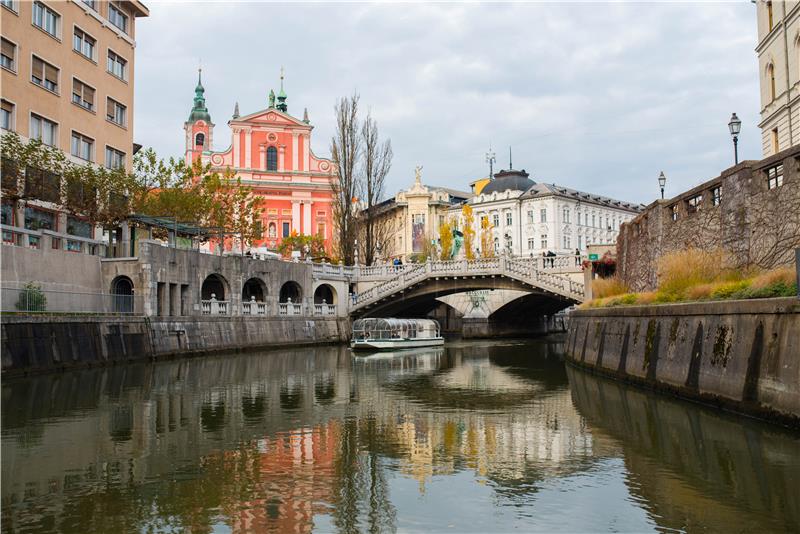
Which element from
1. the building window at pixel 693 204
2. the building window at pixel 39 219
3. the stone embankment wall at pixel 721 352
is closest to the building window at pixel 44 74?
the building window at pixel 39 219

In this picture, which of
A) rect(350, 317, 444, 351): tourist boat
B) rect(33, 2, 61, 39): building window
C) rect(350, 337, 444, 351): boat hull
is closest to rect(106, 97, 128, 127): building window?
rect(33, 2, 61, 39): building window

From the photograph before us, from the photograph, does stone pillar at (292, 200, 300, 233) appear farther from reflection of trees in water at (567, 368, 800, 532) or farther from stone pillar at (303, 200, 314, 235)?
reflection of trees in water at (567, 368, 800, 532)

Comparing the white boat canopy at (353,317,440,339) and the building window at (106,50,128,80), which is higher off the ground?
the building window at (106,50,128,80)

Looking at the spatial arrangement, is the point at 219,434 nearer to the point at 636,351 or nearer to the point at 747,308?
the point at 747,308

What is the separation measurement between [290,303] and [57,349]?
945 inches

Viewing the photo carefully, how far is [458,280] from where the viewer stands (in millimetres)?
53906

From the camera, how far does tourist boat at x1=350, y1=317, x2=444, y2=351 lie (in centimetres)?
4672

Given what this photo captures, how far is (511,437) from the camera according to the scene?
15.2 metres

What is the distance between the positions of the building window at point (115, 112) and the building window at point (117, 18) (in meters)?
4.77

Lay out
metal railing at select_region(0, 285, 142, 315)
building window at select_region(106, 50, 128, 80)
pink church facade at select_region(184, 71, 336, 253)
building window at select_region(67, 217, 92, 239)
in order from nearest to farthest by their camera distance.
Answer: metal railing at select_region(0, 285, 142, 315) < building window at select_region(67, 217, 92, 239) < building window at select_region(106, 50, 128, 80) < pink church facade at select_region(184, 71, 336, 253)

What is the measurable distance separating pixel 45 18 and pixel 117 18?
7636 millimetres

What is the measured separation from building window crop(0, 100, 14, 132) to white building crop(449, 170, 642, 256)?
75.6m

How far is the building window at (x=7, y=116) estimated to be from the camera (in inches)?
1375

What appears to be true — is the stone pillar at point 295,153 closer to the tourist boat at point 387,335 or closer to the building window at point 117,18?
the tourist boat at point 387,335
